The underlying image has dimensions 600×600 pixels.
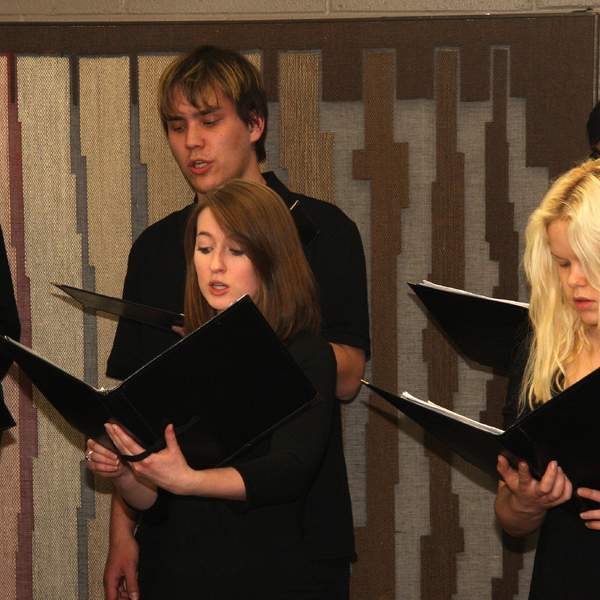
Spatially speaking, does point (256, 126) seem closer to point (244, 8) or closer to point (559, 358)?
point (244, 8)

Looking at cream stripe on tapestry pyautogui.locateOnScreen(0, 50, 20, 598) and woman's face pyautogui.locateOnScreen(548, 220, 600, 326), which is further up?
woman's face pyautogui.locateOnScreen(548, 220, 600, 326)

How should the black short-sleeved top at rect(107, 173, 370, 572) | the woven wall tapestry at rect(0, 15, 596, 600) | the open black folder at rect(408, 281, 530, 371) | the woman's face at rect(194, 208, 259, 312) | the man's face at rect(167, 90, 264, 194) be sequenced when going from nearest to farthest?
the woman's face at rect(194, 208, 259, 312)
the open black folder at rect(408, 281, 530, 371)
the black short-sleeved top at rect(107, 173, 370, 572)
the man's face at rect(167, 90, 264, 194)
the woven wall tapestry at rect(0, 15, 596, 600)

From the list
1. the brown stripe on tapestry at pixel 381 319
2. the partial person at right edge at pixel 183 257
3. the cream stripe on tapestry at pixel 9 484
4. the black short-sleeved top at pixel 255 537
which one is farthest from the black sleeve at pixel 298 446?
the cream stripe on tapestry at pixel 9 484

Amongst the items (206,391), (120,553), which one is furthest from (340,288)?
(120,553)

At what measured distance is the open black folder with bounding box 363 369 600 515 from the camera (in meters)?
1.05

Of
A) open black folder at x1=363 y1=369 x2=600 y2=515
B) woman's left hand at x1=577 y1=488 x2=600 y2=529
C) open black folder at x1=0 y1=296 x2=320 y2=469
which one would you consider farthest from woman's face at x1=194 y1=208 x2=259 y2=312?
woman's left hand at x1=577 y1=488 x2=600 y2=529

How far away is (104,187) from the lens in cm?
218

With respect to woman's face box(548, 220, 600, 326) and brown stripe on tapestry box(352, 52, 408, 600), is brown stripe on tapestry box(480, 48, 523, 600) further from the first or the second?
woman's face box(548, 220, 600, 326)

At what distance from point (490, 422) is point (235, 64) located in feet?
3.77

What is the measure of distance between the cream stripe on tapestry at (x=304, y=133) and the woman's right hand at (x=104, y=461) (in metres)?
1.02

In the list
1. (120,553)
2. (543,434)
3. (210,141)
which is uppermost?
(210,141)

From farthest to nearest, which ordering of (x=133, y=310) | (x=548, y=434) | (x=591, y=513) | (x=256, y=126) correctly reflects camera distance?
(x=256, y=126), (x=133, y=310), (x=591, y=513), (x=548, y=434)

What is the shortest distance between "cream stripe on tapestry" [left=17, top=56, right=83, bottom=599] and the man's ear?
587mm

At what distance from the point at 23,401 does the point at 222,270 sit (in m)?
1.07
